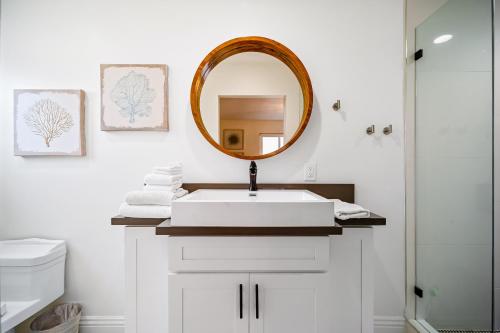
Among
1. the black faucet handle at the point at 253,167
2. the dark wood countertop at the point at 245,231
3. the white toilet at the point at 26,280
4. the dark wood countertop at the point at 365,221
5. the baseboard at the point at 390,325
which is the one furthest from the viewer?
the baseboard at the point at 390,325

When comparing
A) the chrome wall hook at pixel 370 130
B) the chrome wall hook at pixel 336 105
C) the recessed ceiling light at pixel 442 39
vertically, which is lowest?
the chrome wall hook at pixel 370 130

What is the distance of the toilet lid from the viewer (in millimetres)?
1422

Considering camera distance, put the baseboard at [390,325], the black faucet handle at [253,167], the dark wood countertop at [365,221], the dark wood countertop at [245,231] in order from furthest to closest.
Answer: the baseboard at [390,325]
the black faucet handle at [253,167]
the dark wood countertop at [365,221]
the dark wood countertop at [245,231]

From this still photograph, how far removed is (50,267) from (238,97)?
153cm

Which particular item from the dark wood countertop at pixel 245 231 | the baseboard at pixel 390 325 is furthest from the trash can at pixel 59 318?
the baseboard at pixel 390 325

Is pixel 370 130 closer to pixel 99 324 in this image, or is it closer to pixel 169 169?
pixel 169 169

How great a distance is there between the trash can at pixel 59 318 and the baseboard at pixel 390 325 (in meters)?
1.89

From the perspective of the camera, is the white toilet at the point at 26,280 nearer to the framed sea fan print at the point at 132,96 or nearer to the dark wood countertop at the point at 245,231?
the framed sea fan print at the point at 132,96

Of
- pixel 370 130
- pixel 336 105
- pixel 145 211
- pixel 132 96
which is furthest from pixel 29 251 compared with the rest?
pixel 370 130

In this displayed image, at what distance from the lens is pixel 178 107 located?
1.70 meters

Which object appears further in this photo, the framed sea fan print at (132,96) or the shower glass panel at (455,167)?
the framed sea fan print at (132,96)

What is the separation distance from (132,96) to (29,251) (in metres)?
1.11

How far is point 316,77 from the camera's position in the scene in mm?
1694

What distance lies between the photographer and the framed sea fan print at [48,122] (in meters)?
1.66
